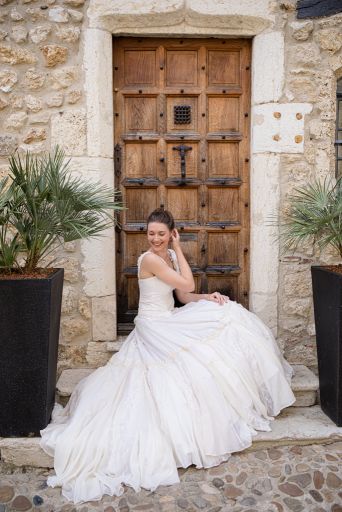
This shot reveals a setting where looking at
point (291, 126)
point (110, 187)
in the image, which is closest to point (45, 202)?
point (110, 187)

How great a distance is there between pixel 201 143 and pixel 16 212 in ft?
5.14

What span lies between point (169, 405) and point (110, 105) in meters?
2.11

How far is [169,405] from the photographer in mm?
2486

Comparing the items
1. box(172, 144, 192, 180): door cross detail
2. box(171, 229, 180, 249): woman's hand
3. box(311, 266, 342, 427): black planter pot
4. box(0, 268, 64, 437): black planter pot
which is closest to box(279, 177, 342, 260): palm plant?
box(311, 266, 342, 427): black planter pot

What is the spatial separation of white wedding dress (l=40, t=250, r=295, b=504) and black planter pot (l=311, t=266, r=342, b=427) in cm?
25

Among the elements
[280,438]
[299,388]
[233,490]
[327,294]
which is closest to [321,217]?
[327,294]

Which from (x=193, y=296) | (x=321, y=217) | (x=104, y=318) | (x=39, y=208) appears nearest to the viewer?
(x=39, y=208)

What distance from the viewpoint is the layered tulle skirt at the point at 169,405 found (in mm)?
2352

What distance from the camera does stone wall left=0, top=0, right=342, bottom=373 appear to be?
3248mm

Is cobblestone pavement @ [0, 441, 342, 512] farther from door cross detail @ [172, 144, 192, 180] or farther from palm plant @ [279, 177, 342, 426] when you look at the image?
door cross detail @ [172, 144, 192, 180]

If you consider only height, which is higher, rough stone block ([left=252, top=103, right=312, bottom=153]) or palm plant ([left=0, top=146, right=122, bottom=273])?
rough stone block ([left=252, top=103, right=312, bottom=153])

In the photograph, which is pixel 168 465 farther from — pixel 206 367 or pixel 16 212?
pixel 16 212

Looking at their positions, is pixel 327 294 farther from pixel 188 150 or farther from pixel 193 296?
pixel 188 150

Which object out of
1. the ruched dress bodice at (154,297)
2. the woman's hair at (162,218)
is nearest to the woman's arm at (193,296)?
Answer: the ruched dress bodice at (154,297)
